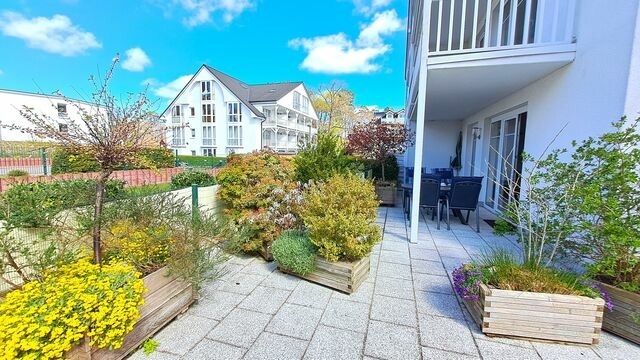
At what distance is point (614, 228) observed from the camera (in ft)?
7.04

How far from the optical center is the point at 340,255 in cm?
301

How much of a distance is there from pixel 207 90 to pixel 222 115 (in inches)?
119

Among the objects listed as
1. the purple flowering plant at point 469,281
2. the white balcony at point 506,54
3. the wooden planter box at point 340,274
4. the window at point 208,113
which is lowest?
the wooden planter box at point 340,274

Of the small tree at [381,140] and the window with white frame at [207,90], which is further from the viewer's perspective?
the window with white frame at [207,90]

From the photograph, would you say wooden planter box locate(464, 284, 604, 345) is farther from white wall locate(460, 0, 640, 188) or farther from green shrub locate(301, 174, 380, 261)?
white wall locate(460, 0, 640, 188)

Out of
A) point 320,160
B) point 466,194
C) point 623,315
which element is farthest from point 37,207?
point 466,194

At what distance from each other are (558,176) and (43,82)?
15.5 feet

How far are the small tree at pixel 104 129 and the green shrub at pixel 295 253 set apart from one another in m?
1.69

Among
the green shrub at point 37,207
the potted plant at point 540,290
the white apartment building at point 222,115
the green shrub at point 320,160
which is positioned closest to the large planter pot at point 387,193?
the green shrub at point 320,160

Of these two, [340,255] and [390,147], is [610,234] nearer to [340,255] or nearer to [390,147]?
[340,255]

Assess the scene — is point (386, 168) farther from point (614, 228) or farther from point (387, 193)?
point (614, 228)

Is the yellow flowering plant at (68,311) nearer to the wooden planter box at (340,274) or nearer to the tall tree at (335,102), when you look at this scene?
the wooden planter box at (340,274)

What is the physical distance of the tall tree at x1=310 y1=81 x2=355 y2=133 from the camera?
3359 cm

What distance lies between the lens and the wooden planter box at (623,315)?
6.75 ft
